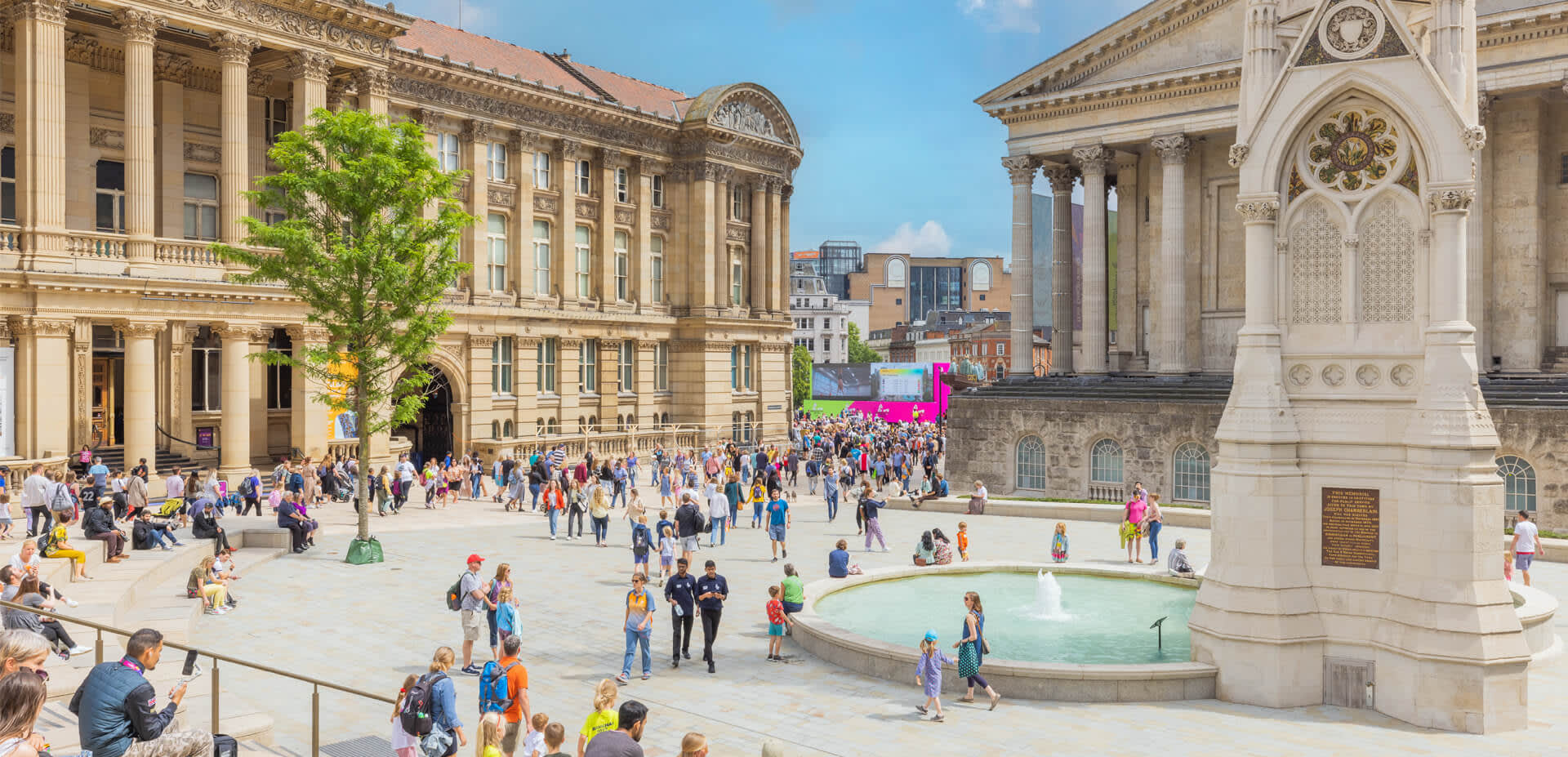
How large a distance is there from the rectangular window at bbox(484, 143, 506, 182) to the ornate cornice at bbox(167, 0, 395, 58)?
7.80 meters

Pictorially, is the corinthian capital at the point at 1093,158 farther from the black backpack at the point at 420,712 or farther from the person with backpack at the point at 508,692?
the black backpack at the point at 420,712

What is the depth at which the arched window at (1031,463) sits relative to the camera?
134 feet

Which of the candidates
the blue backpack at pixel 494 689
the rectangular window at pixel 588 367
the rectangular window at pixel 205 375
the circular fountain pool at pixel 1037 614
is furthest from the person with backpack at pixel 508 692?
the rectangular window at pixel 588 367

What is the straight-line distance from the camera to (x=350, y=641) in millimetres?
16906

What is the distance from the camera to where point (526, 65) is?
53.3 meters

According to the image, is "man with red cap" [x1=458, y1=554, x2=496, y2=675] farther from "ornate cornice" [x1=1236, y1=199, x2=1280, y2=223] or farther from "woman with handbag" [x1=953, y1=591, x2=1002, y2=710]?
"ornate cornice" [x1=1236, y1=199, x2=1280, y2=223]

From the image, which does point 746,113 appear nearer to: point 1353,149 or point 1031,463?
point 1031,463

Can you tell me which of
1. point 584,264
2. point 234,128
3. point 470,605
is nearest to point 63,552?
point 470,605

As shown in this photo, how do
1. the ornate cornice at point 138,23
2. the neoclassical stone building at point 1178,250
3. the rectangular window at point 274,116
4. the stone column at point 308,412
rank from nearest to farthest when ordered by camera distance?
1. the ornate cornice at point 138,23
2. the neoclassical stone building at point 1178,250
3. the stone column at point 308,412
4. the rectangular window at point 274,116

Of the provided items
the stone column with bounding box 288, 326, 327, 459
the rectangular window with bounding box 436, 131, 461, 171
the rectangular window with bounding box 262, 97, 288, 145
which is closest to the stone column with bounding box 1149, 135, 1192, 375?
the rectangular window with bounding box 436, 131, 461, 171

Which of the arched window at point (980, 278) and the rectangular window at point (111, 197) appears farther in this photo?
the arched window at point (980, 278)

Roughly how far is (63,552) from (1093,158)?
3592cm

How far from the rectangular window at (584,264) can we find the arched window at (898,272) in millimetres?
137002

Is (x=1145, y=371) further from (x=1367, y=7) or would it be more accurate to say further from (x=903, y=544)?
(x=1367, y=7)
